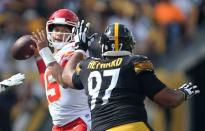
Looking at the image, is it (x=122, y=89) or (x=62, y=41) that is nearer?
(x=122, y=89)

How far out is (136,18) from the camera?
1371 centimetres

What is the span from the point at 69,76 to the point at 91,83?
50cm

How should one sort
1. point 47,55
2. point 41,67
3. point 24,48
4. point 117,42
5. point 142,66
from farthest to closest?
point 24,48
point 41,67
point 47,55
point 117,42
point 142,66

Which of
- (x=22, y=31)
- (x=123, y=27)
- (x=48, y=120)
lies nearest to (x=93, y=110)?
(x=123, y=27)

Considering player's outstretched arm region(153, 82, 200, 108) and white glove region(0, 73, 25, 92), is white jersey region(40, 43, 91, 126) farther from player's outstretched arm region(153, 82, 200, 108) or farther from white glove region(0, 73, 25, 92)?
player's outstretched arm region(153, 82, 200, 108)

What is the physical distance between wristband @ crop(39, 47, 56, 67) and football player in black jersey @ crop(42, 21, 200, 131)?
3.00 ft

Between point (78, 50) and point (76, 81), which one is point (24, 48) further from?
point (76, 81)

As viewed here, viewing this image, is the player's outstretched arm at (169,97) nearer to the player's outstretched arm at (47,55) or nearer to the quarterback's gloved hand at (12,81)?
the player's outstretched arm at (47,55)

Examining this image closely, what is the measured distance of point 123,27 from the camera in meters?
6.95

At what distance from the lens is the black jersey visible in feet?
21.6

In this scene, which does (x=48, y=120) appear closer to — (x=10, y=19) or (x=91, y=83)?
(x=10, y=19)

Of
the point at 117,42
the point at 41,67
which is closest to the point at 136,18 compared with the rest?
the point at 41,67

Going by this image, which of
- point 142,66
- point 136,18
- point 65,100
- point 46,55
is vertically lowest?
point 136,18

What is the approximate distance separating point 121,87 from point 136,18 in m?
7.14
